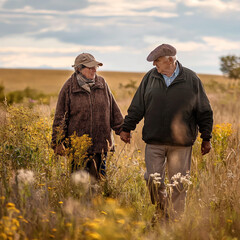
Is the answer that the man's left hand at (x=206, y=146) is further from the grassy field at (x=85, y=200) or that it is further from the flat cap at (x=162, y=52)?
the flat cap at (x=162, y=52)

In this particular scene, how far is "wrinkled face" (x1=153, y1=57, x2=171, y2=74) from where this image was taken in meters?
4.28

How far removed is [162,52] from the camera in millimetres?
4242

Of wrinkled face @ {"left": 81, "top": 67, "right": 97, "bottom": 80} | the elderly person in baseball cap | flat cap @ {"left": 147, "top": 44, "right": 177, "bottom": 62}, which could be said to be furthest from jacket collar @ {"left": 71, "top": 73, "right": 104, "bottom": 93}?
flat cap @ {"left": 147, "top": 44, "right": 177, "bottom": 62}

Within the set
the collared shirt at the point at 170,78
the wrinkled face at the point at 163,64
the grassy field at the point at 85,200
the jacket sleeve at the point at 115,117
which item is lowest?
the grassy field at the point at 85,200

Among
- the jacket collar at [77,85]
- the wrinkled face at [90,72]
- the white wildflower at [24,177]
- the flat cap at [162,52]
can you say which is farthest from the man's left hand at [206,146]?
the white wildflower at [24,177]

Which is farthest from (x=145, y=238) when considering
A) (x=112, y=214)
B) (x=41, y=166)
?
(x=41, y=166)

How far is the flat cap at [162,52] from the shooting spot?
4246 millimetres

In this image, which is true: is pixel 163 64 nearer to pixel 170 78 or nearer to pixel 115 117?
pixel 170 78

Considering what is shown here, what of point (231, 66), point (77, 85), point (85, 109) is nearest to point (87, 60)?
point (77, 85)

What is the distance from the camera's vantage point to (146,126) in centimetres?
439

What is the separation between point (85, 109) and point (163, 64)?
3.66 feet

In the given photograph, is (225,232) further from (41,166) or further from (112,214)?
(41,166)

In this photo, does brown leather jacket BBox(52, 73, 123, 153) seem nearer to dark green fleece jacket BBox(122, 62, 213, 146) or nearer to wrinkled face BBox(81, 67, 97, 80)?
wrinkled face BBox(81, 67, 97, 80)

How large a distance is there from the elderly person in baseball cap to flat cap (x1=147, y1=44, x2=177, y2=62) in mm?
679
